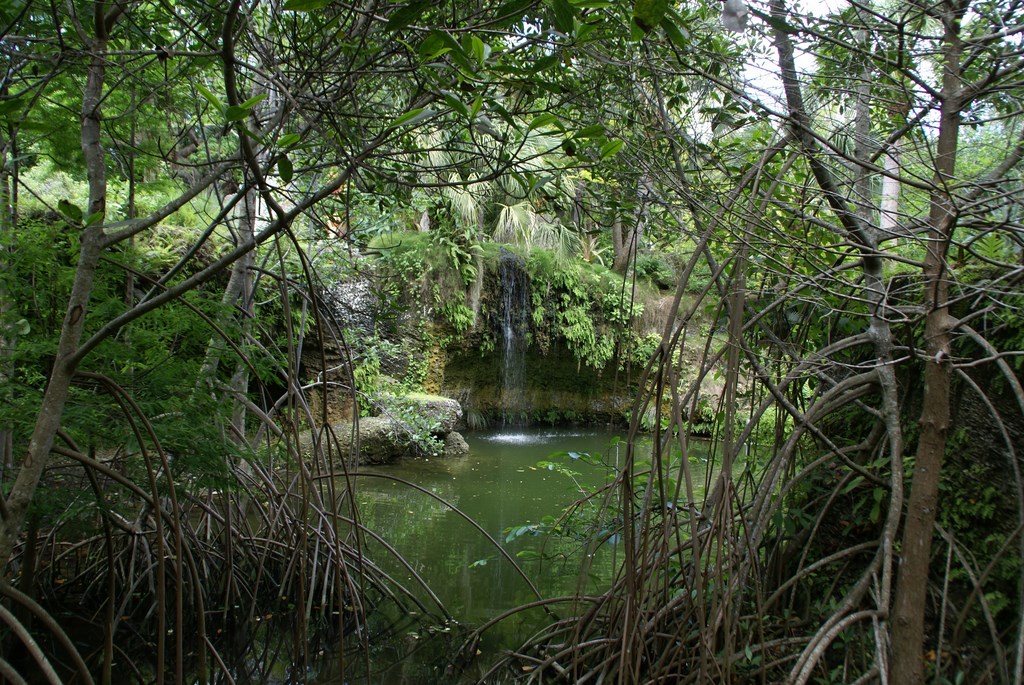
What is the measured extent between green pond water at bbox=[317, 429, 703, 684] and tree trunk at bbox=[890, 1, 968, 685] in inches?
35.8

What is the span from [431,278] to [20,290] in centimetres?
725

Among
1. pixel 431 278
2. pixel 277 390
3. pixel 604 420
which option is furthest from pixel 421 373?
pixel 604 420

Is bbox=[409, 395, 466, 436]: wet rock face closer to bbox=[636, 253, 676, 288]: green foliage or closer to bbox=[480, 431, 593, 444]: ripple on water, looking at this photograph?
bbox=[480, 431, 593, 444]: ripple on water

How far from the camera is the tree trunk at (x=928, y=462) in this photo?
86.2 inches

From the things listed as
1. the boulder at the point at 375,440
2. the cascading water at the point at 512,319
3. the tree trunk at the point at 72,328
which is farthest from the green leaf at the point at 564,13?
the cascading water at the point at 512,319

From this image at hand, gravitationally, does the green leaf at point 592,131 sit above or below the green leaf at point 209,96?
above

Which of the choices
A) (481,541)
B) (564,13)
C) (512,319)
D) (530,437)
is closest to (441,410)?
(530,437)

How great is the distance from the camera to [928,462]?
7.36 feet

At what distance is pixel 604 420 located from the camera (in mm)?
12609

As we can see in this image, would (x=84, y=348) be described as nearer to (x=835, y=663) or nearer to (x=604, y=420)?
(x=835, y=663)

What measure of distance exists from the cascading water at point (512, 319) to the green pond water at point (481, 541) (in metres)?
2.11

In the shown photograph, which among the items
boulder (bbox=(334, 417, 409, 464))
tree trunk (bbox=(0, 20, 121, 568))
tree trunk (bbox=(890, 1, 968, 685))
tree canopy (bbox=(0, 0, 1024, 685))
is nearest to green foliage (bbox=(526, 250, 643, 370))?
boulder (bbox=(334, 417, 409, 464))

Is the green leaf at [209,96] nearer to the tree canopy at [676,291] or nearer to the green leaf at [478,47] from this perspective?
the tree canopy at [676,291]

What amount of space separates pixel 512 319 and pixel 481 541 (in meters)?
6.11
